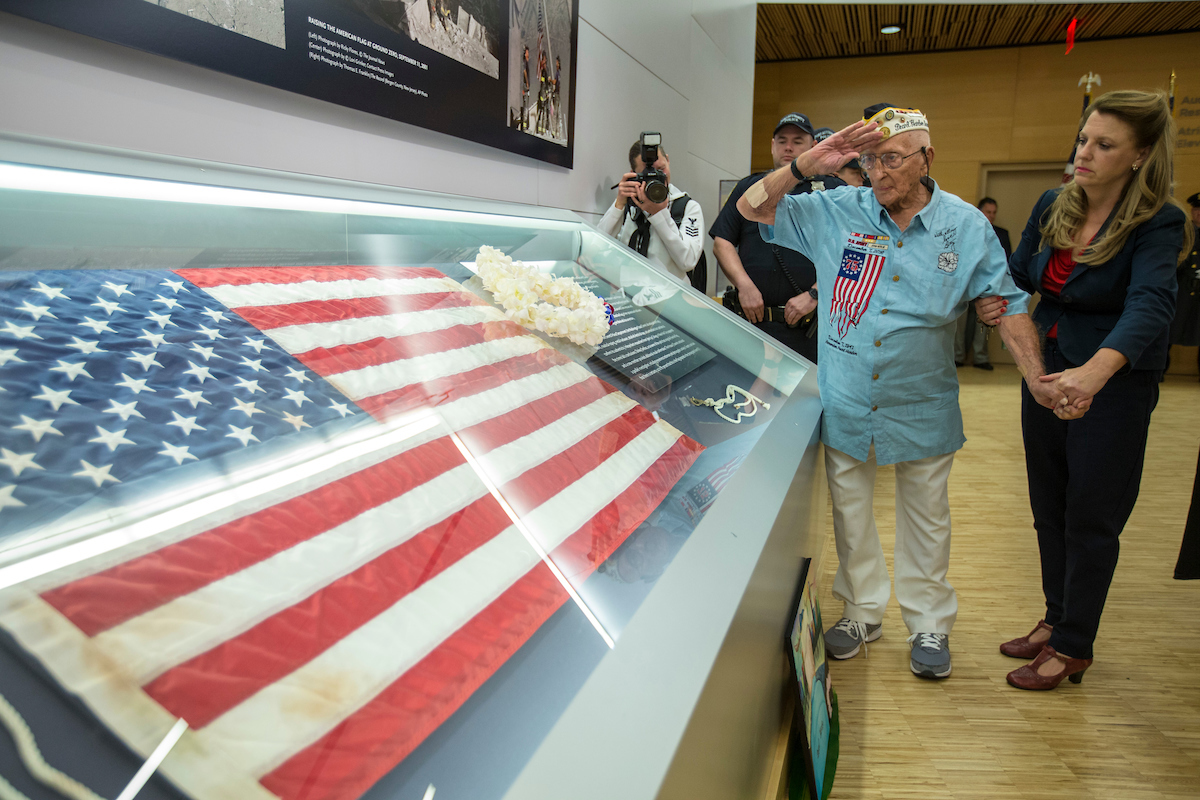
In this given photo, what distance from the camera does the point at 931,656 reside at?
6.31 ft

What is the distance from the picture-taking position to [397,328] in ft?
3.25

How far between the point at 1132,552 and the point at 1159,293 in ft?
5.58

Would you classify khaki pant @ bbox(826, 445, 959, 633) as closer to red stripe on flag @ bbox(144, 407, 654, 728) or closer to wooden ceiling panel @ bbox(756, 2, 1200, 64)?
red stripe on flag @ bbox(144, 407, 654, 728)

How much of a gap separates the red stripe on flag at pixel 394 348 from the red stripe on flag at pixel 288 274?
0.15m

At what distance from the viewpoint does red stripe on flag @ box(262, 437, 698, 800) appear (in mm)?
445

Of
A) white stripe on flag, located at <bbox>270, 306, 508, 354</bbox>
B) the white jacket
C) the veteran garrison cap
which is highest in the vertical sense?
the veteran garrison cap

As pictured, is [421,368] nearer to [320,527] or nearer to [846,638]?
[320,527]

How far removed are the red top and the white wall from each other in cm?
166

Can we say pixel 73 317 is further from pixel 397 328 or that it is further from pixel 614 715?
pixel 614 715

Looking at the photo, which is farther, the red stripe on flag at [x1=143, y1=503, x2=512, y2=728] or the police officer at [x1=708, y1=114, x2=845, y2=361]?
the police officer at [x1=708, y1=114, x2=845, y2=361]

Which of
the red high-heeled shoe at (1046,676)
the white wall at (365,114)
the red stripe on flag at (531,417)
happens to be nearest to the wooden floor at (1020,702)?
the red high-heeled shoe at (1046,676)

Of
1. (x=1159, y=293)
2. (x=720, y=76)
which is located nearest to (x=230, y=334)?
(x=1159, y=293)

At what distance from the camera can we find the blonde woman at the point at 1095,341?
1639 millimetres

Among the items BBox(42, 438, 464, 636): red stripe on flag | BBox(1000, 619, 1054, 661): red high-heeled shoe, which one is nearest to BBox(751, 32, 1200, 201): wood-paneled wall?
BBox(1000, 619, 1054, 661): red high-heeled shoe
